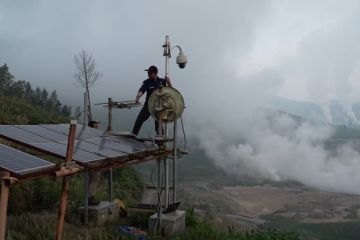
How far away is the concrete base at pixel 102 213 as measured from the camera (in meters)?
8.91

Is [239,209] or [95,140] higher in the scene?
[95,140]

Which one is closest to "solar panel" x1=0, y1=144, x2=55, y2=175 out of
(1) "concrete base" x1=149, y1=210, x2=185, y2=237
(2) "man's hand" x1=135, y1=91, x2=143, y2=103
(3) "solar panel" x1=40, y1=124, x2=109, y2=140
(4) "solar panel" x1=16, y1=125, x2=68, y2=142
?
(4) "solar panel" x1=16, y1=125, x2=68, y2=142

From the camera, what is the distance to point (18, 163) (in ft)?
14.1

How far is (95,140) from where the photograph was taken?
7773 mm

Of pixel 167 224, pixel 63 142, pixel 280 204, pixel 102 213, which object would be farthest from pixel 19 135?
pixel 280 204

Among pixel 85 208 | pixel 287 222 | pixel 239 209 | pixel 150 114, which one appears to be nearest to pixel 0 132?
pixel 85 208

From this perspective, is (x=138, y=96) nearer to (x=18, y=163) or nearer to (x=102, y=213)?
(x=102, y=213)

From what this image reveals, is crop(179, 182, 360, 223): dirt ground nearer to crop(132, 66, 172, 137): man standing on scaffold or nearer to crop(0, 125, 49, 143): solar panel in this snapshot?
crop(132, 66, 172, 137): man standing on scaffold

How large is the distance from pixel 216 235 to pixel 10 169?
19.5 ft

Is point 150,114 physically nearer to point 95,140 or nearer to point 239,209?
point 95,140

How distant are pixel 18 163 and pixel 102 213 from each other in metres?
5.10

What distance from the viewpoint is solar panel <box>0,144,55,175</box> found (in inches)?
157

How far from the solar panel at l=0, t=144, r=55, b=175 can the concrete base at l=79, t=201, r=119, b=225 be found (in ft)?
14.2

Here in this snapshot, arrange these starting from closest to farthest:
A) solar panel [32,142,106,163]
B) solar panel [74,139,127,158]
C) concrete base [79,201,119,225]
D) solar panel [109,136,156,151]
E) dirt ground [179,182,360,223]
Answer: solar panel [32,142,106,163]
solar panel [74,139,127,158]
solar panel [109,136,156,151]
concrete base [79,201,119,225]
dirt ground [179,182,360,223]
